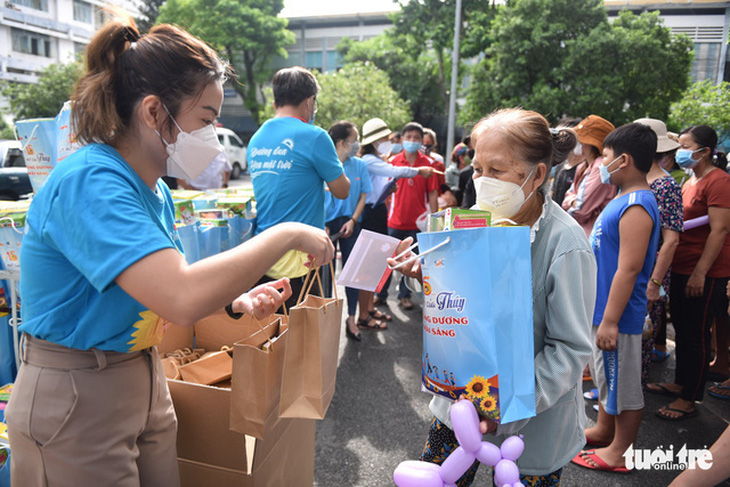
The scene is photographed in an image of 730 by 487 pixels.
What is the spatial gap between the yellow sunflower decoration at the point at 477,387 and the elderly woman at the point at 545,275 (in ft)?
0.52

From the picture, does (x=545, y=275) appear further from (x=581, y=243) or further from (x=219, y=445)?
(x=219, y=445)

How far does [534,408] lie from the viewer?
1230mm

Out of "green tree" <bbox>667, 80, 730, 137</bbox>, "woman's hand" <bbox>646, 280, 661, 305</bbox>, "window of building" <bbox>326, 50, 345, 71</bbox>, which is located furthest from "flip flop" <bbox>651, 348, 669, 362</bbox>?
"window of building" <bbox>326, 50, 345, 71</bbox>

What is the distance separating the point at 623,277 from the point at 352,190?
2.66 meters

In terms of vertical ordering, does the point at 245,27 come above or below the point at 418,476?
above

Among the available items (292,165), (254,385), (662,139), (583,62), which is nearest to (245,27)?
(583,62)

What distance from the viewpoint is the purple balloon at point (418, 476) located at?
4.11ft

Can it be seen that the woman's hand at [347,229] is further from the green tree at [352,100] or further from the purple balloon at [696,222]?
the green tree at [352,100]

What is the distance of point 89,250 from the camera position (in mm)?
Answer: 955

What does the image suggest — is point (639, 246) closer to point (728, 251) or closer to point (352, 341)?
point (728, 251)

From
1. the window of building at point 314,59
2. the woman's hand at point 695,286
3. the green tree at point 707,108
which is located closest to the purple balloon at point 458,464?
the woman's hand at point 695,286

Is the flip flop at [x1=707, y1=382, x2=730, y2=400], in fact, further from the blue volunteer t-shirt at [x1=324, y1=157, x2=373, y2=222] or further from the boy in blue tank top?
the blue volunteer t-shirt at [x1=324, y1=157, x2=373, y2=222]

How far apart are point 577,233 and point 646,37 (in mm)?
17139

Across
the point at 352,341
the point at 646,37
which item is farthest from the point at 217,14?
the point at 352,341
